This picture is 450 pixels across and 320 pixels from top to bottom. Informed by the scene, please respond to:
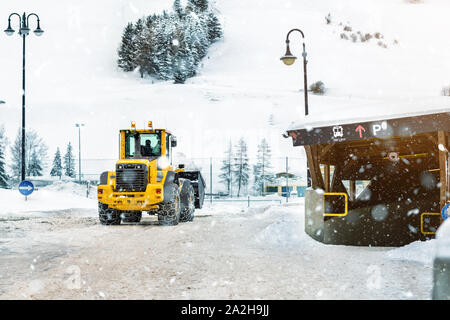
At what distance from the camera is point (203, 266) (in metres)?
9.26

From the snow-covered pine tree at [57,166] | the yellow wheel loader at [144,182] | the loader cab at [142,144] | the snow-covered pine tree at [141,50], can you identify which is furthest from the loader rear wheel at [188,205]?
the snow-covered pine tree at [141,50]

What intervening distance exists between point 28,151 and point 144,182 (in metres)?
69.8

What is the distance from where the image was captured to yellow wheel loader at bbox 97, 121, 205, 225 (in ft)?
55.5

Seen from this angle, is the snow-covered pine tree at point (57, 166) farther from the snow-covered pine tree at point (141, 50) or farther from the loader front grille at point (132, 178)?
the loader front grille at point (132, 178)

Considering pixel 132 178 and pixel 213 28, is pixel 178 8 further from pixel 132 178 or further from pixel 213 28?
pixel 132 178

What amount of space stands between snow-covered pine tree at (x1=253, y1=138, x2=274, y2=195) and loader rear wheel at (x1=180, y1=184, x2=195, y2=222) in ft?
112

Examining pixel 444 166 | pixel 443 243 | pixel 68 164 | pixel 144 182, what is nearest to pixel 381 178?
pixel 444 166

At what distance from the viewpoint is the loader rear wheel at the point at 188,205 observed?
18.7 meters

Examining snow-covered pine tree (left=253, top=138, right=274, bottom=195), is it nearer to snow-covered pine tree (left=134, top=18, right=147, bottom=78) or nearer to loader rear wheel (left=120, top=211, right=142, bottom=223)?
loader rear wheel (left=120, top=211, right=142, bottom=223)

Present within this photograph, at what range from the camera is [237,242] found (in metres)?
13.1

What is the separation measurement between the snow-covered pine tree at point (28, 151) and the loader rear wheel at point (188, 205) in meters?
62.5
